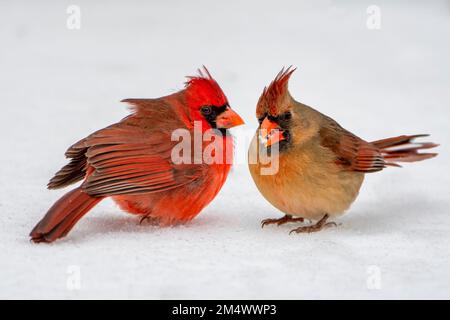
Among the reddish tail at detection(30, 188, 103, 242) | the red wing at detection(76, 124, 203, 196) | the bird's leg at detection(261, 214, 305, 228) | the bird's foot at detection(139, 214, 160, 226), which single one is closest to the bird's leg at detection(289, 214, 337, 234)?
the bird's leg at detection(261, 214, 305, 228)

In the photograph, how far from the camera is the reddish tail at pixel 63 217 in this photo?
143 inches

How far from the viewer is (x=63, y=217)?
367 centimetres

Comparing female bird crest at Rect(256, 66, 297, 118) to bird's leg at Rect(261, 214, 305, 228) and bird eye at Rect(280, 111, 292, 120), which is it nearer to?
bird eye at Rect(280, 111, 292, 120)

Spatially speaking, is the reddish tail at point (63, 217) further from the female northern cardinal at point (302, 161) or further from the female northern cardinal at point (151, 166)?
the female northern cardinal at point (302, 161)

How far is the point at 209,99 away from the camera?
4.12 meters

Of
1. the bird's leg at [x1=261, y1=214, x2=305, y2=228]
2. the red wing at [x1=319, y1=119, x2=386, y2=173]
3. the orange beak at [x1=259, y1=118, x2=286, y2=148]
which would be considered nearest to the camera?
the orange beak at [x1=259, y1=118, x2=286, y2=148]

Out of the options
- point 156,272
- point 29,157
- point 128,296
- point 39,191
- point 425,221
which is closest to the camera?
point 128,296

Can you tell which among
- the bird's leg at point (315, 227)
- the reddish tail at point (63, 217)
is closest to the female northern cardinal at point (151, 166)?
the reddish tail at point (63, 217)

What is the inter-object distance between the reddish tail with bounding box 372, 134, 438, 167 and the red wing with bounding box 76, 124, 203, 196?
1.21m

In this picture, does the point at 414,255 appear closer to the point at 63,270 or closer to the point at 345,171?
the point at 345,171

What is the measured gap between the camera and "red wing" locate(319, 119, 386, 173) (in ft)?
13.2

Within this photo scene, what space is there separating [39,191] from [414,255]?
2.44 meters

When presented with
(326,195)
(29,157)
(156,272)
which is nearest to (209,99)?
(326,195)

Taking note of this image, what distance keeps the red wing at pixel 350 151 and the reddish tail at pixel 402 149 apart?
23 centimetres
